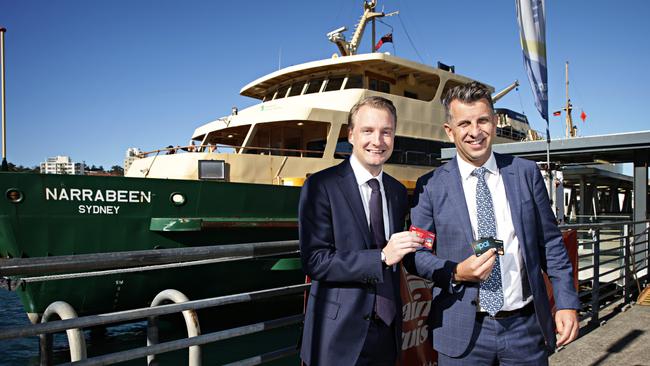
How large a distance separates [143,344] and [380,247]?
25.0 feet

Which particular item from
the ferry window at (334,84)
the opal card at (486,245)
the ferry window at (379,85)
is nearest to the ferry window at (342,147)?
the ferry window at (334,84)

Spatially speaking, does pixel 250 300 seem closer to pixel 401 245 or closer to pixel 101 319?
pixel 101 319

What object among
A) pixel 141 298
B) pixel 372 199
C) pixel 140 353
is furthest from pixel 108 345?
pixel 372 199

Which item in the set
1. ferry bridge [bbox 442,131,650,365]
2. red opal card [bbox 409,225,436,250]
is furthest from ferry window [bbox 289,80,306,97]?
red opal card [bbox 409,225,436,250]

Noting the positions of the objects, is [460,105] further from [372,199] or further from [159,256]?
[159,256]

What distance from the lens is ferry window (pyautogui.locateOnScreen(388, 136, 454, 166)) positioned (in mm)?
10773

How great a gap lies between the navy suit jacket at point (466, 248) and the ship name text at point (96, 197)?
5.45 m

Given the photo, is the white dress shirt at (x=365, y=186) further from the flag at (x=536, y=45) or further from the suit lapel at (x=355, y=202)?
the flag at (x=536, y=45)

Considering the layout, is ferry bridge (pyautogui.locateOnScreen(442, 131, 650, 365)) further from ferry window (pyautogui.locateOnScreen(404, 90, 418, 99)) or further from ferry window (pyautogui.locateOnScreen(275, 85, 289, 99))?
ferry window (pyautogui.locateOnScreen(275, 85, 289, 99))

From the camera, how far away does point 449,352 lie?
5.99 ft

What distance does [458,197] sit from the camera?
74.9 inches

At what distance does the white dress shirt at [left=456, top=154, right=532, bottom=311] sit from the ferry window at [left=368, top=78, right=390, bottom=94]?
9965 mm

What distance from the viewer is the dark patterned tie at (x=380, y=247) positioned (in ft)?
5.90

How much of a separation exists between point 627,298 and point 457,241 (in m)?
5.39
